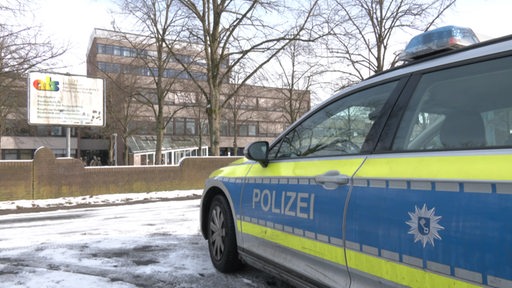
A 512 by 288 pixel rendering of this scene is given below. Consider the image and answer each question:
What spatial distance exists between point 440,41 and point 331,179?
41.1 inches

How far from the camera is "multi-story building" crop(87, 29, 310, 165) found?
27.0m

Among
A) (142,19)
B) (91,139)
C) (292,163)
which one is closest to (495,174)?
(292,163)

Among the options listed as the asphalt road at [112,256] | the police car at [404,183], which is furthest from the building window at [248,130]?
the police car at [404,183]

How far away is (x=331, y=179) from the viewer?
2.65m

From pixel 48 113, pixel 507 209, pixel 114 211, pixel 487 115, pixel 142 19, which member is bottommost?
pixel 114 211

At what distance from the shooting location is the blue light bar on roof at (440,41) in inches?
99.5

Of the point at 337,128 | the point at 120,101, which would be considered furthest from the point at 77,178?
the point at 120,101

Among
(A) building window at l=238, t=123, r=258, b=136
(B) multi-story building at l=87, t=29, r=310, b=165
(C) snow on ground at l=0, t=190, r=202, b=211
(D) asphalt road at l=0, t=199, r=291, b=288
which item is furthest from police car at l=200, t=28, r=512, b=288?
(A) building window at l=238, t=123, r=258, b=136

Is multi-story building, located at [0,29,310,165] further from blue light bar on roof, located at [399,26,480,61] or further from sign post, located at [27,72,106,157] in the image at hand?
blue light bar on roof, located at [399,26,480,61]

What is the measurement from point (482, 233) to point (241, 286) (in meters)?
2.60

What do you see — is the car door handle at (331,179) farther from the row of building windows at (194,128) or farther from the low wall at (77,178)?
the row of building windows at (194,128)

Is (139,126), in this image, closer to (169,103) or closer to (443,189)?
(169,103)

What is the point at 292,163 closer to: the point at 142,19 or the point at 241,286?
the point at 241,286

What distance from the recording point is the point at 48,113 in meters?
15.2
